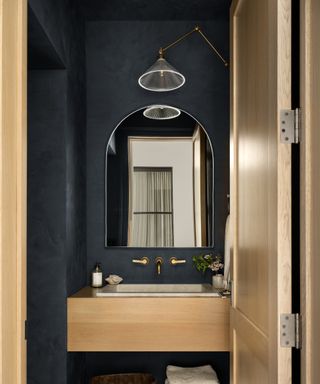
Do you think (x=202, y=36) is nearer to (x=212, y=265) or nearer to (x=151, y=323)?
(x=212, y=265)

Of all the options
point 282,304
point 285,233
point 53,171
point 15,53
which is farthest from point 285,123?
point 53,171

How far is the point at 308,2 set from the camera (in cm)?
130

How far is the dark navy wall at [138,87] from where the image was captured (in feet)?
10.9

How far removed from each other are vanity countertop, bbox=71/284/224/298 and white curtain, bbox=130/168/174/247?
287 millimetres

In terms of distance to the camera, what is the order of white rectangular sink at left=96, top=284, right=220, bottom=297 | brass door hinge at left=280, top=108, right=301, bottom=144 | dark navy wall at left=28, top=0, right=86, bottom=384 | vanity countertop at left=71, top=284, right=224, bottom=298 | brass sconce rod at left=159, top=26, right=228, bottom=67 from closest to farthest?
brass door hinge at left=280, top=108, right=301, bottom=144, dark navy wall at left=28, top=0, right=86, bottom=384, vanity countertop at left=71, top=284, right=224, bottom=298, white rectangular sink at left=96, top=284, right=220, bottom=297, brass sconce rod at left=159, top=26, right=228, bottom=67

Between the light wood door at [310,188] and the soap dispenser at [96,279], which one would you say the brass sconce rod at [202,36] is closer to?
the soap dispenser at [96,279]

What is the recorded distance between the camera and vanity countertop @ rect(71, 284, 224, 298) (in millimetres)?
2715

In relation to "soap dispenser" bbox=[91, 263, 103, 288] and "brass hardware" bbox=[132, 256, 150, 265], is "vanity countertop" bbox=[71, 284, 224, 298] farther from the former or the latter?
"brass hardware" bbox=[132, 256, 150, 265]

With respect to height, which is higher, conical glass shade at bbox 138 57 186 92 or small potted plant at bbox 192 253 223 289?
conical glass shade at bbox 138 57 186 92

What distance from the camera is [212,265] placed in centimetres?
311

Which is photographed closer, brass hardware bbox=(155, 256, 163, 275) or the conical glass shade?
the conical glass shade

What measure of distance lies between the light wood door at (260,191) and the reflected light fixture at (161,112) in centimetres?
124

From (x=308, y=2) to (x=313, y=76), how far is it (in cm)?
21

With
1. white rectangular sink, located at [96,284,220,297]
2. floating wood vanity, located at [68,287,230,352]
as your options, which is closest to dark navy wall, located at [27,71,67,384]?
floating wood vanity, located at [68,287,230,352]
